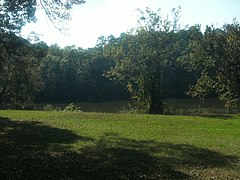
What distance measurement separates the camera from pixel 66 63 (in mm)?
104312

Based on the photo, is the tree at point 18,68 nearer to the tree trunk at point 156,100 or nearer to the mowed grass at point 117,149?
the mowed grass at point 117,149

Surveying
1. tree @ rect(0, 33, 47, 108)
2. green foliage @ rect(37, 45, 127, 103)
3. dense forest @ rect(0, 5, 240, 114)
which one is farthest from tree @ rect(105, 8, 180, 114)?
green foliage @ rect(37, 45, 127, 103)

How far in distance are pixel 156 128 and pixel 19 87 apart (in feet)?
99.9

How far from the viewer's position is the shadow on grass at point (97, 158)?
1273 cm

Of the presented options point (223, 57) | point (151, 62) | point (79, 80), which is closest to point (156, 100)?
point (151, 62)

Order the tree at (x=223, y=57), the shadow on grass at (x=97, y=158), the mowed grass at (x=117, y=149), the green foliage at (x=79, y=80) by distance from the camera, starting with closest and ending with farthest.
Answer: the shadow on grass at (x=97, y=158)
the mowed grass at (x=117, y=149)
the tree at (x=223, y=57)
the green foliage at (x=79, y=80)

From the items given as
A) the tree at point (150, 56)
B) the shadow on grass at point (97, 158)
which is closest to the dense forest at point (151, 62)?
the tree at point (150, 56)

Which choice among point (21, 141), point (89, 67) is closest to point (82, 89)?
point (89, 67)

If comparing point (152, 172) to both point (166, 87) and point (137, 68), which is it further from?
point (166, 87)

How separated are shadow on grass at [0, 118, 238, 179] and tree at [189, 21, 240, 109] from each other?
2150 cm

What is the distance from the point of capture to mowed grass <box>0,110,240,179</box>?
13211 mm

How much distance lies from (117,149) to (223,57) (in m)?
25.7

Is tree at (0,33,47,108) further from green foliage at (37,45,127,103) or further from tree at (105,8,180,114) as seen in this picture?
green foliage at (37,45,127,103)

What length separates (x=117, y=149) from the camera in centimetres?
1848
